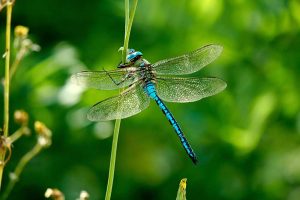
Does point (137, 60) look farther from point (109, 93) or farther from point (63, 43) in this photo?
point (63, 43)

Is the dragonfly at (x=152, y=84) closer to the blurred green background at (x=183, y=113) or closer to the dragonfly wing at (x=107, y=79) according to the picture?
the dragonfly wing at (x=107, y=79)

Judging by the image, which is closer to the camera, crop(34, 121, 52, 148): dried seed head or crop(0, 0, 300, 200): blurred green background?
crop(34, 121, 52, 148): dried seed head

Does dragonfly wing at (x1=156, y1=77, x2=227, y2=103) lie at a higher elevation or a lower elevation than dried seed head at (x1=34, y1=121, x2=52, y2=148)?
higher

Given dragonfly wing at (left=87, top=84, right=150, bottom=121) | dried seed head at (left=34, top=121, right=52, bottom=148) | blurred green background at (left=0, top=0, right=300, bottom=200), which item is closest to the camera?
dried seed head at (left=34, top=121, right=52, bottom=148)

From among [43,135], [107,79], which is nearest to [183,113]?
[107,79]

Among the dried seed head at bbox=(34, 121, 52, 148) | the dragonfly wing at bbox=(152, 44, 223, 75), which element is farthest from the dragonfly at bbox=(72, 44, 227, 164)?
the dried seed head at bbox=(34, 121, 52, 148)

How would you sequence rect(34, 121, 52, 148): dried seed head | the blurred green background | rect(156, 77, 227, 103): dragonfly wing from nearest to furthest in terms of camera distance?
rect(34, 121, 52, 148): dried seed head < rect(156, 77, 227, 103): dragonfly wing < the blurred green background

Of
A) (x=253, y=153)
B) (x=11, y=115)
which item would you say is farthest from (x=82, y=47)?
(x=253, y=153)

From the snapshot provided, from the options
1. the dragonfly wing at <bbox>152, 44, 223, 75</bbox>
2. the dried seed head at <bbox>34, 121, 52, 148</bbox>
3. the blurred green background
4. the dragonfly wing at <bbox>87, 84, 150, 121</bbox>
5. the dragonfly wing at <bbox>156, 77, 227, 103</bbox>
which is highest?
the blurred green background

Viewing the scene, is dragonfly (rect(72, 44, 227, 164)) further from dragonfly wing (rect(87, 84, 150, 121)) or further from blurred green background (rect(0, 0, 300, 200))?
blurred green background (rect(0, 0, 300, 200))

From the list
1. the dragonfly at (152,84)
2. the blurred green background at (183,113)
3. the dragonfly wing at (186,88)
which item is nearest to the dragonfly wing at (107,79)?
the dragonfly at (152,84)

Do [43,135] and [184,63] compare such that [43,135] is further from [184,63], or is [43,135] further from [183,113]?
[183,113]
